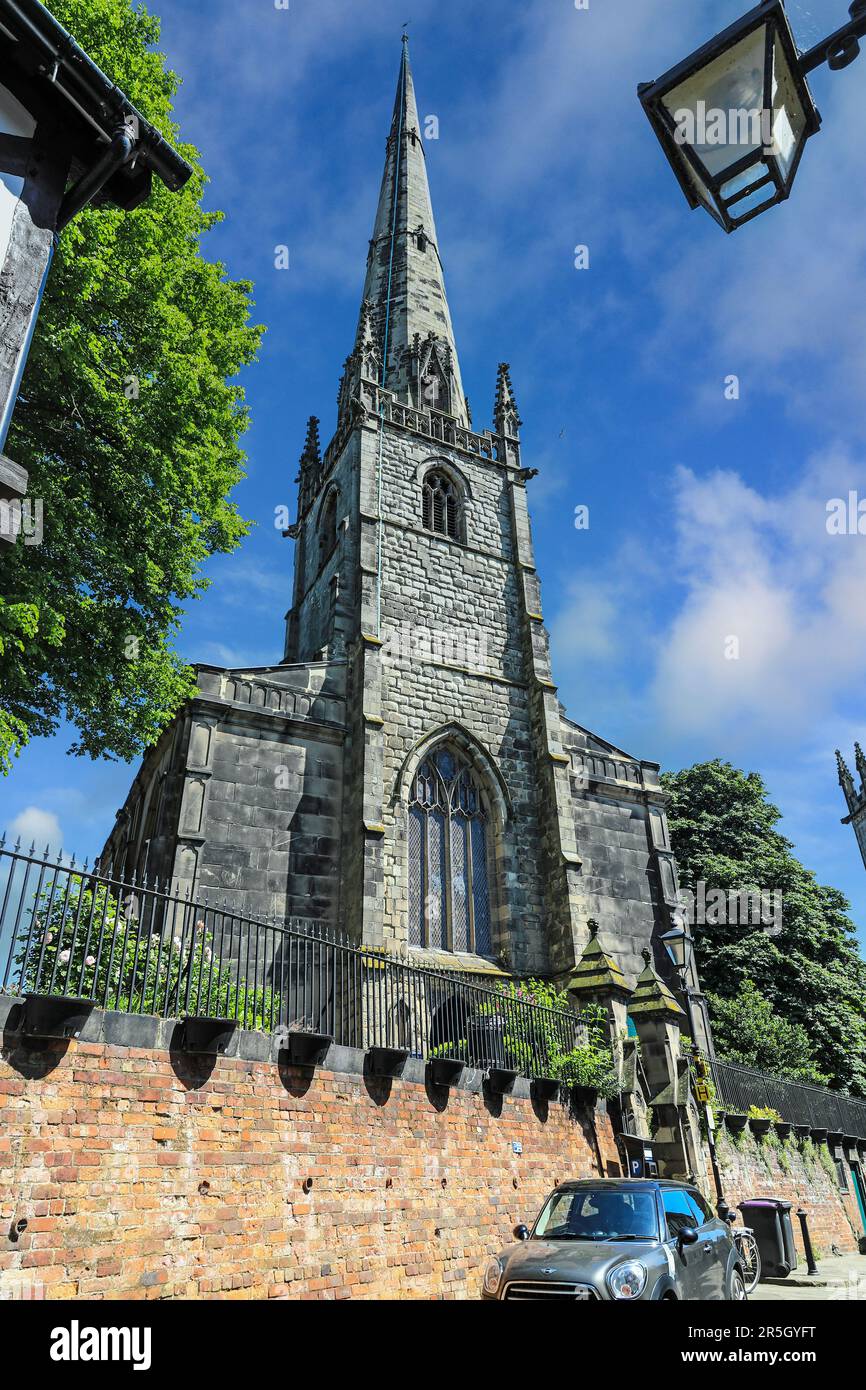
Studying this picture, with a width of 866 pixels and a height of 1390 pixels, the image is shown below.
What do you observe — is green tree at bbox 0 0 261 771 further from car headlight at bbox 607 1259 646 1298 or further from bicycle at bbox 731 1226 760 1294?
bicycle at bbox 731 1226 760 1294

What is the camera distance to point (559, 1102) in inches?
448

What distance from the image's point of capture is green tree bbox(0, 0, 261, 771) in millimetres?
9383

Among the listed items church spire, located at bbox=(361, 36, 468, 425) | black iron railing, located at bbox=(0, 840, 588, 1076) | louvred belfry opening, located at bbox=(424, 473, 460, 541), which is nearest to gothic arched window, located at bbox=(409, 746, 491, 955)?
black iron railing, located at bbox=(0, 840, 588, 1076)

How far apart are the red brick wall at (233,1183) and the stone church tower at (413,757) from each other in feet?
20.8

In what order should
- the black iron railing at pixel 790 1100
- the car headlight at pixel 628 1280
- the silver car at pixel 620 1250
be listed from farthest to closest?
the black iron railing at pixel 790 1100, the silver car at pixel 620 1250, the car headlight at pixel 628 1280

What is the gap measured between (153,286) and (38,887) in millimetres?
7653

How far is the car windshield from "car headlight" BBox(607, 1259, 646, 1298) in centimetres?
63

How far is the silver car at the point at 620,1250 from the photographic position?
6082mm

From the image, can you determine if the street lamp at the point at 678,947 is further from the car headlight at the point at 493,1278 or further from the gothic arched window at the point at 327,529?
the gothic arched window at the point at 327,529

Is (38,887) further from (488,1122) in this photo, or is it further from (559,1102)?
(559,1102)

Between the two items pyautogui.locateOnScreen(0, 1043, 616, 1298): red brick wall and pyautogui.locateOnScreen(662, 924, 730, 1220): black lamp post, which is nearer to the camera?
pyautogui.locateOnScreen(0, 1043, 616, 1298): red brick wall

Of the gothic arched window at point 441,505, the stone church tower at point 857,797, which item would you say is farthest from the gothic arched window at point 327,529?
the stone church tower at point 857,797

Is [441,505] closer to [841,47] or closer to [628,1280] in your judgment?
[628,1280]

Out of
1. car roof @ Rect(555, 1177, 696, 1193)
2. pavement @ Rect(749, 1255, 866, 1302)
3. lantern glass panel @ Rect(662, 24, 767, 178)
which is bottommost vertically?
pavement @ Rect(749, 1255, 866, 1302)
